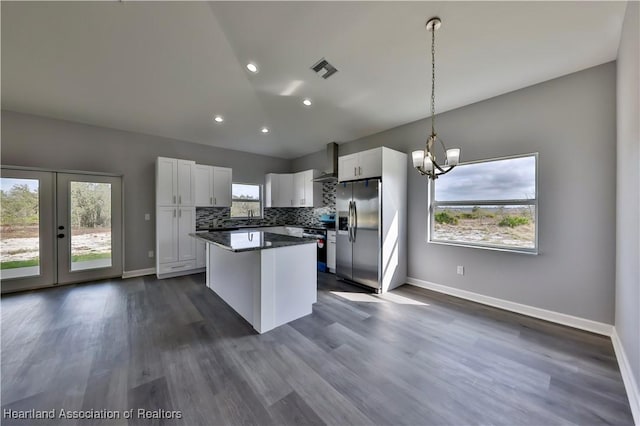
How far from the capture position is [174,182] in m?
4.53

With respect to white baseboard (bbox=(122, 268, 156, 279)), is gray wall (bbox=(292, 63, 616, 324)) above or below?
above

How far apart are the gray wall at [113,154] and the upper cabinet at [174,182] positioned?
0.53 meters

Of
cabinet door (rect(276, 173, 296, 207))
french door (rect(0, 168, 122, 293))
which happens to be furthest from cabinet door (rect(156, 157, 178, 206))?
cabinet door (rect(276, 173, 296, 207))

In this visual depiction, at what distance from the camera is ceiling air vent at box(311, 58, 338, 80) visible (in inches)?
112

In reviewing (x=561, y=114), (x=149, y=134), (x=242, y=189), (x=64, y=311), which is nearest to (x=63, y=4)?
(x=149, y=134)

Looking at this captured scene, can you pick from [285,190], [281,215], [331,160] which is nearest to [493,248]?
[331,160]

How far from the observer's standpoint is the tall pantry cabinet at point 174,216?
14.3 ft

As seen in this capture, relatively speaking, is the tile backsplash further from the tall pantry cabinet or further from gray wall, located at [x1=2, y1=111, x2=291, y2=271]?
gray wall, located at [x1=2, y1=111, x2=291, y2=271]

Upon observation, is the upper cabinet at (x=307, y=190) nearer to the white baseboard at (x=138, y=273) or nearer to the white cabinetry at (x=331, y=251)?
the white cabinetry at (x=331, y=251)

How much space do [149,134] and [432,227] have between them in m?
5.66

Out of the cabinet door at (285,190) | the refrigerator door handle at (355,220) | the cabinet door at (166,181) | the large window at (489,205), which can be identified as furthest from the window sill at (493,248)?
the cabinet door at (166,181)

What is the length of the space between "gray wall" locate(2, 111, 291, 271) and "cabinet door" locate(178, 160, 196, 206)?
60cm

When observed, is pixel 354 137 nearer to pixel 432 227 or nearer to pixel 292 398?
pixel 432 227

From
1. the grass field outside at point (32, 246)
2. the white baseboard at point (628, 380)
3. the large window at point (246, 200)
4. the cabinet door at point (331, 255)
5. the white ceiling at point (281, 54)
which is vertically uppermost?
the white ceiling at point (281, 54)
